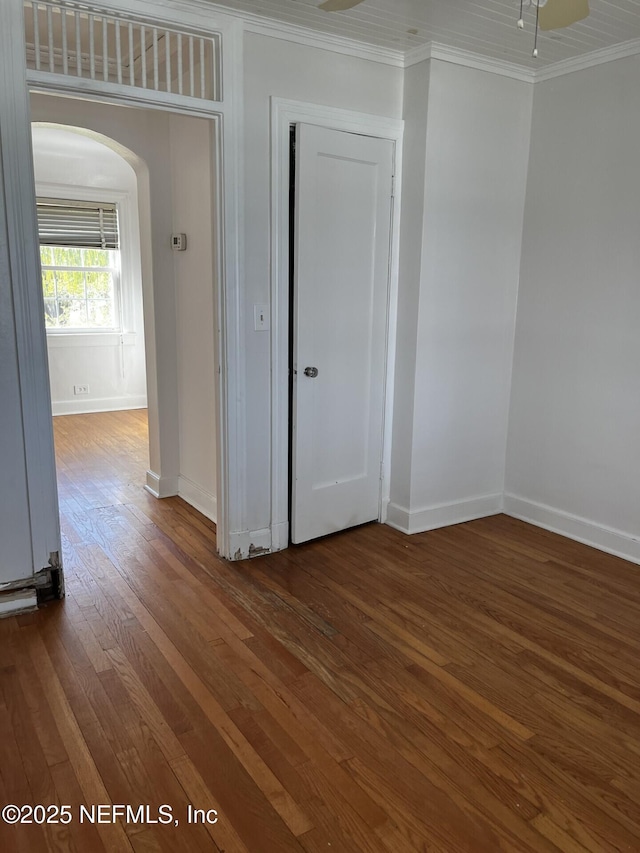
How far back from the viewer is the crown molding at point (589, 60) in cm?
317

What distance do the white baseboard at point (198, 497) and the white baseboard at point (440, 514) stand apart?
107 cm

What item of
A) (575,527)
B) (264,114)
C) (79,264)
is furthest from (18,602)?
(79,264)

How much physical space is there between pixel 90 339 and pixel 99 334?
0.12 meters

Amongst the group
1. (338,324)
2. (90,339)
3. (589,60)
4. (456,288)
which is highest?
(589,60)

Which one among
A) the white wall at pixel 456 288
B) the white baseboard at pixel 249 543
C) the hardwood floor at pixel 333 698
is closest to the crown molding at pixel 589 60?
the white wall at pixel 456 288

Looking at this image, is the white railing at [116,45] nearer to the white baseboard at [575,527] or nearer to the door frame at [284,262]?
the door frame at [284,262]

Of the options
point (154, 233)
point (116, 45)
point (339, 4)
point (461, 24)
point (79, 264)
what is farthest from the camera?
point (79, 264)

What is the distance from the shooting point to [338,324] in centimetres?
348

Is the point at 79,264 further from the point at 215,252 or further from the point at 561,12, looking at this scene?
the point at 561,12

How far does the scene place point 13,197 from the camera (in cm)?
254

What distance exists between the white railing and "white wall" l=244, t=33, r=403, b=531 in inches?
7.7

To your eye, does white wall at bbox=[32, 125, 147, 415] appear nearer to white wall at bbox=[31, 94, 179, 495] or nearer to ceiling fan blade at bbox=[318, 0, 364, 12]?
white wall at bbox=[31, 94, 179, 495]

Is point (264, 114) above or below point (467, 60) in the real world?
below

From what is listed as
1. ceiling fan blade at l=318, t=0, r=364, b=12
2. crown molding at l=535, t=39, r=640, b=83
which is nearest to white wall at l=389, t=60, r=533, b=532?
crown molding at l=535, t=39, r=640, b=83
